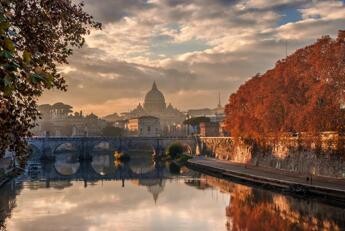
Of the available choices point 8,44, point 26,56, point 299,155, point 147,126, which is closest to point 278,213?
point 299,155

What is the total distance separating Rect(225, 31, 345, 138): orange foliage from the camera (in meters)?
47.7

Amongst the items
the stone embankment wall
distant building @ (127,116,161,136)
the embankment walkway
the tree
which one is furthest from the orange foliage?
distant building @ (127,116,161,136)

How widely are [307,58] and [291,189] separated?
55.5 feet

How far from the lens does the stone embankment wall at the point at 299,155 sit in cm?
5097

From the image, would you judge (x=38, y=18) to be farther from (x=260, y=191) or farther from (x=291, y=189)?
(x=260, y=191)

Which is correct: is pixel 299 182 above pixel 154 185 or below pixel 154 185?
above

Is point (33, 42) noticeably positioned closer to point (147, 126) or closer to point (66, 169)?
point (66, 169)

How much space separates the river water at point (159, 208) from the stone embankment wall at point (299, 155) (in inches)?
313

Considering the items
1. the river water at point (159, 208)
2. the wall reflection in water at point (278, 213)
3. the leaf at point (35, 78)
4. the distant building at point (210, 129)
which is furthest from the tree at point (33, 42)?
the distant building at point (210, 129)

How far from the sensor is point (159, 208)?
42.9 m

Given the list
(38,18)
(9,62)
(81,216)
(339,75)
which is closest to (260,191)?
(339,75)

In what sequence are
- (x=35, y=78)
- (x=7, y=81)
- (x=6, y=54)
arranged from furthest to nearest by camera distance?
1. (x=35, y=78)
2. (x=7, y=81)
3. (x=6, y=54)

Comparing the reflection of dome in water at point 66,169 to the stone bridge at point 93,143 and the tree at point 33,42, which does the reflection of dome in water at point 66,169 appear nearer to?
the stone bridge at point 93,143

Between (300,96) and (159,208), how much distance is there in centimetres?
2334
